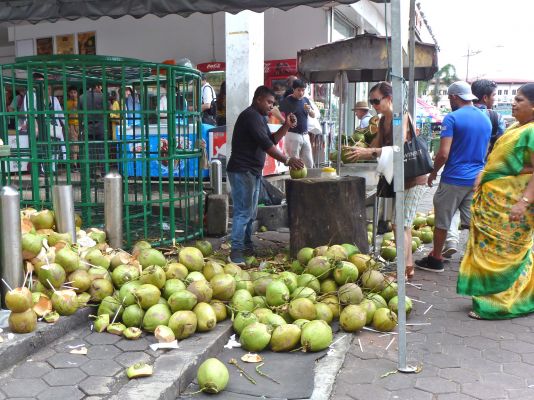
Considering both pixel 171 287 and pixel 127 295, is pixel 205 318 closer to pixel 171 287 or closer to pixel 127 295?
pixel 171 287

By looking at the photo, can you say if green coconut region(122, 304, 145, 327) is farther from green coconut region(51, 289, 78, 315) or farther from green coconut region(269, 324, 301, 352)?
green coconut region(269, 324, 301, 352)

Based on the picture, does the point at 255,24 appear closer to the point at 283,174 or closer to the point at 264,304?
the point at 283,174

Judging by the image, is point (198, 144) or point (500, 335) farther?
point (198, 144)

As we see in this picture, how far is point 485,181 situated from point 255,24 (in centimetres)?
493

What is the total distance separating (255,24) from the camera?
817cm

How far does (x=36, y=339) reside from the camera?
11.2 feet

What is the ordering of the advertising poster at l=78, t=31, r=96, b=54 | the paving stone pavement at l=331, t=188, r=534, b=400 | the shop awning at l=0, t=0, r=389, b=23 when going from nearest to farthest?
the paving stone pavement at l=331, t=188, r=534, b=400 → the shop awning at l=0, t=0, r=389, b=23 → the advertising poster at l=78, t=31, r=96, b=54

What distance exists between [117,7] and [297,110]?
4.69 m

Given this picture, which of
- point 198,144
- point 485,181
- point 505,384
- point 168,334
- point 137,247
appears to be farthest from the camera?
point 198,144

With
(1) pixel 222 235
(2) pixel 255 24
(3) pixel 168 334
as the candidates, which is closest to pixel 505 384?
(3) pixel 168 334

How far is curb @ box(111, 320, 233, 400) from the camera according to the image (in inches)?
117

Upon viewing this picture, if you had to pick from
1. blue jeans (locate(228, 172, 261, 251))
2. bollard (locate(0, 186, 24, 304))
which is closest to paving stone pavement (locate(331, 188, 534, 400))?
blue jeans (locate(228, 172, 261, 251))

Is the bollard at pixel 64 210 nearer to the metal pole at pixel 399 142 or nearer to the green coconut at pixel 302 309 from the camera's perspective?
the green coconut at pixel 302 309

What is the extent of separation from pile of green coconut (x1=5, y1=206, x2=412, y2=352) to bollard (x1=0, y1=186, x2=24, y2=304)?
0.50ft
